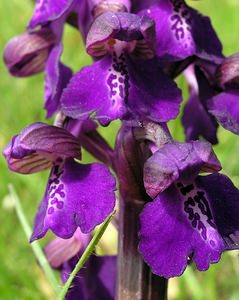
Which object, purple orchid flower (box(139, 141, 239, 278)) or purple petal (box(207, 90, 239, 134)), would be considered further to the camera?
purple petal (box(207, 90, 239, 134))

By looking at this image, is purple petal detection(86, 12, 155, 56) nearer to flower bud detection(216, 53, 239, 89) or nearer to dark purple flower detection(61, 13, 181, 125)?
dark purple flower detection(61, 13, 181, 125)

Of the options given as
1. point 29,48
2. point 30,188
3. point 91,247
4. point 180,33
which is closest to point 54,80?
point 29,48

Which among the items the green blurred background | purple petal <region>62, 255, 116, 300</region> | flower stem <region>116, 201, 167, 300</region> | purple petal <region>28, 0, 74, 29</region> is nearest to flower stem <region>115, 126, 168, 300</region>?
flower stem <region>116, 201, 167, 300</region>

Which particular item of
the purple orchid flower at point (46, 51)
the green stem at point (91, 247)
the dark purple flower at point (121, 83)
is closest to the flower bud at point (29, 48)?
the purple orchid flower at point (46, 51)

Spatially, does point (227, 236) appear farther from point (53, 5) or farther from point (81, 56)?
point (81, 56)

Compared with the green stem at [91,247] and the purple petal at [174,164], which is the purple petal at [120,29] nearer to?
the purple petal at [174,164]
